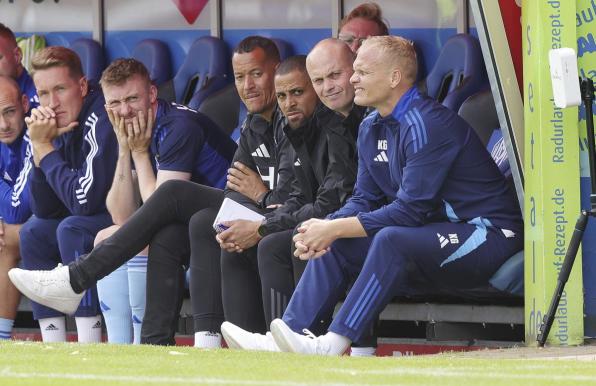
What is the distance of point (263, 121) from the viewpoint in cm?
875

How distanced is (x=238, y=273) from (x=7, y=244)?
6.74 feet

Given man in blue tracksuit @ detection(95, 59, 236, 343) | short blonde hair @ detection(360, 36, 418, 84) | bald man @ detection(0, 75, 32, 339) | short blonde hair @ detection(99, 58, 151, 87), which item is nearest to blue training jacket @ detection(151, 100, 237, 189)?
man in blue tracksuit @ detection(95, 59, 236, 343)

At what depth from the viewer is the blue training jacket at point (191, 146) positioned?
8.92 metres

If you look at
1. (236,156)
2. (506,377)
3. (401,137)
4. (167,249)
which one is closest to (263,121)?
(236,156)

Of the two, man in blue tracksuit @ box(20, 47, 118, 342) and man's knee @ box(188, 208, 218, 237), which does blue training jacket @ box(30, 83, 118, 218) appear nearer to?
man in blue tracksuit @ box(20, 47, 118, 342)

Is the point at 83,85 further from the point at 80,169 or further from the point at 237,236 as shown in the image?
the point at 237,236

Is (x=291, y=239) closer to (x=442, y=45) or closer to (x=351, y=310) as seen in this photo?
(x=351, y=310)

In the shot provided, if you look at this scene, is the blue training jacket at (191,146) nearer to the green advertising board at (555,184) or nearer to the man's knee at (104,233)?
the man's knee at (104,233)

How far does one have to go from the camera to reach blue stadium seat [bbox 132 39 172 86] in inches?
428

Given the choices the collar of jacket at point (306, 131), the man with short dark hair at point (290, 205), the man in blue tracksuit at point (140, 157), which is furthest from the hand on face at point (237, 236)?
the man in blue tracksuit at point (140, 157)

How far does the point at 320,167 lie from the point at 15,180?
8.55ft

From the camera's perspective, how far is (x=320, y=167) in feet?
26.9

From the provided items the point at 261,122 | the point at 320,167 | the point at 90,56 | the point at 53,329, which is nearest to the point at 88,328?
the point at 53,329

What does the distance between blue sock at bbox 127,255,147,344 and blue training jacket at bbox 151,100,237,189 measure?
1.80 ft
